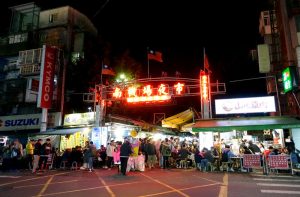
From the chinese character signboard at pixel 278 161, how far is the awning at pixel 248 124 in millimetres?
2476

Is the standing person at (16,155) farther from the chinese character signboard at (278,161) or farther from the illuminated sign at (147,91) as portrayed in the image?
the chinese character signboard at (278,161)

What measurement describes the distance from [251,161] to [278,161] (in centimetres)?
142

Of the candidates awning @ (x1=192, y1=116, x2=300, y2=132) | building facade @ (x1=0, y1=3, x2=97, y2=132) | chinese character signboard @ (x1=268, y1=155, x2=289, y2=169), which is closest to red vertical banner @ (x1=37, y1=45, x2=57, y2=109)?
building facade @ (x1=0, y1=3, x2=97, y2=132)

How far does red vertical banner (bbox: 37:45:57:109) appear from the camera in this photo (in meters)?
24.2

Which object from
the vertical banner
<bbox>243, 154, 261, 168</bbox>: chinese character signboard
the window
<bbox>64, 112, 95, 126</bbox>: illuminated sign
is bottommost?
<bbox>243, 154, 261, 168</bbox>: chinese character signboard

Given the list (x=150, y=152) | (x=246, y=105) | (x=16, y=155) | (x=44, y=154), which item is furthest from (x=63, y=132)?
(x=246, y=105)

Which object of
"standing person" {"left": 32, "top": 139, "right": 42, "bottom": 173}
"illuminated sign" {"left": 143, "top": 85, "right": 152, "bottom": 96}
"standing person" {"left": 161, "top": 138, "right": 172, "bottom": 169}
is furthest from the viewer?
"illuminated sign" {"left": 143, "top": 85, "right": 152, "bottom": 96}

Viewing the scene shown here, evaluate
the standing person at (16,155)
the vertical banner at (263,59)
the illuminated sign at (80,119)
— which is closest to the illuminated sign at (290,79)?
the vertical banner at (263,59)

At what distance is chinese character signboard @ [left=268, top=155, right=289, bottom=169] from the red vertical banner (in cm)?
1894

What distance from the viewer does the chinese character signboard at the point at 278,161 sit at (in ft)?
47.5

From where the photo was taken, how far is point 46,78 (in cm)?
2467

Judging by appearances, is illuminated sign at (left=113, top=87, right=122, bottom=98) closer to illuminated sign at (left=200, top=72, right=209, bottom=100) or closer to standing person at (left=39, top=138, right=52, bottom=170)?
illuminated sign at (left=200, top=72, right=209, bottom=100)

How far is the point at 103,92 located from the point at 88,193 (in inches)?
606

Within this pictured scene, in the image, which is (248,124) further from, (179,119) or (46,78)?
(46,78)
